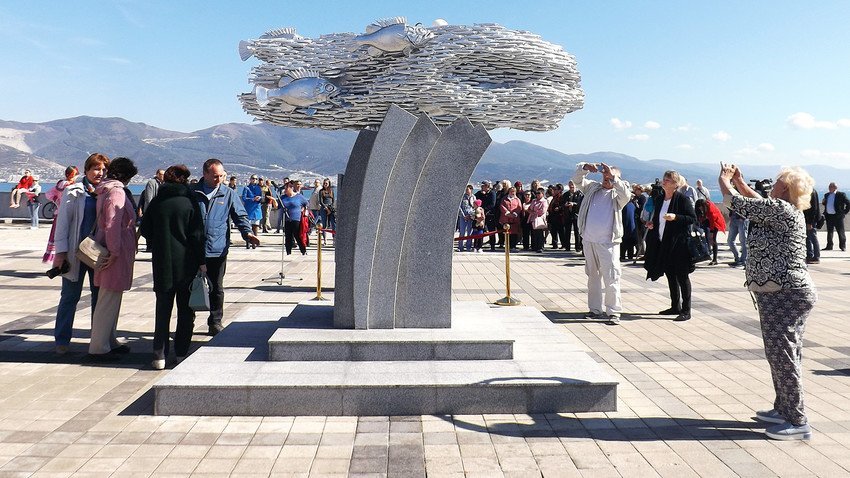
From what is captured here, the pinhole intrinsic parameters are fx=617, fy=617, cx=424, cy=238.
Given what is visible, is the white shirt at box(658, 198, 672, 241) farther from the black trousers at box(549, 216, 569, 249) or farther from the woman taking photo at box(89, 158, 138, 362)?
the black trousers at box(549, 216, 569, 249)

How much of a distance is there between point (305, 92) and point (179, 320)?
376cm

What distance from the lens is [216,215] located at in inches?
262

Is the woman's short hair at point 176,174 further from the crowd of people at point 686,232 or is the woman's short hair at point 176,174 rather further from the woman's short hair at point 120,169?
the crowd of people at point 686,232

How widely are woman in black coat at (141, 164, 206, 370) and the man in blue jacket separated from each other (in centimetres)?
74

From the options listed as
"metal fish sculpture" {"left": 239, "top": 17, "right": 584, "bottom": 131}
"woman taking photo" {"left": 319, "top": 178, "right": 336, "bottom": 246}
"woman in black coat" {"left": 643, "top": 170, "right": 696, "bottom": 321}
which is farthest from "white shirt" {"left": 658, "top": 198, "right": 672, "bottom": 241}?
"woman taking photo" {"left": 319, "top": 178, "right": 336, "bottom": 246}

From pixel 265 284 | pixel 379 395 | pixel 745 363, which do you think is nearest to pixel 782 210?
pixel 745 363

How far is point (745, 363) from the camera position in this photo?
235 inches

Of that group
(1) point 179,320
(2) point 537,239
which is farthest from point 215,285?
(2) point 537,239

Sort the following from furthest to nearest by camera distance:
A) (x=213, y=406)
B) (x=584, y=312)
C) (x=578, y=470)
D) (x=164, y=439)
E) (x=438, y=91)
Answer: (x=584, y=312) < (x=438, y=91) < (x=213, y=406) < (x=164, y=439) < (x=578, y=470)

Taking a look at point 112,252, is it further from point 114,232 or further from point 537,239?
point 537,239

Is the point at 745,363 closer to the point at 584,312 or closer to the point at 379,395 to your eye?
the point at 584,312

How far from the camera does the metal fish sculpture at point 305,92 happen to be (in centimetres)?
836

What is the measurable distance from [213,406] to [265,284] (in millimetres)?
6646

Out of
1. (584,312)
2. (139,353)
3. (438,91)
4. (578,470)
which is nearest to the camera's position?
(578,470)
